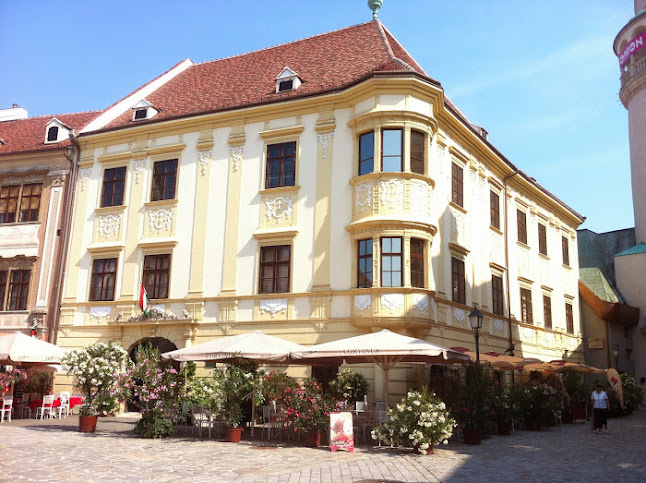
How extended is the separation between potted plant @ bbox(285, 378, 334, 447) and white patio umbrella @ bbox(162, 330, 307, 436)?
137cm

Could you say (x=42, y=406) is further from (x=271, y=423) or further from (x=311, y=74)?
(x=311, y=74)

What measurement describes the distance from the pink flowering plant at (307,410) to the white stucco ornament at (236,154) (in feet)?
33.9

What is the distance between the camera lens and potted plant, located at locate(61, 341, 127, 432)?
17328mm

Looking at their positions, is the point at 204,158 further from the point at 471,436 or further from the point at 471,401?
the point at 471,436

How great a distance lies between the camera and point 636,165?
36875mm

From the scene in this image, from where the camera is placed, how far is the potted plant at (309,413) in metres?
15.2

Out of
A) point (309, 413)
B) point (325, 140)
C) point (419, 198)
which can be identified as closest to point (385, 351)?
point (309, 413)

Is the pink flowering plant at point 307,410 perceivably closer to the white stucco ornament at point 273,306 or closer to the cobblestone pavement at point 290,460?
the cobblestone pavement at point 290,460

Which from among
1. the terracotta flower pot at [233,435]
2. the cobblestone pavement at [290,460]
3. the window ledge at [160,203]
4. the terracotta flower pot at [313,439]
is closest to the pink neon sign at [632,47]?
the cobblestone pavement at [290,460]

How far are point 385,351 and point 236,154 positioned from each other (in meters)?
11.1

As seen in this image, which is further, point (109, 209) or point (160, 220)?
point (109, 209)

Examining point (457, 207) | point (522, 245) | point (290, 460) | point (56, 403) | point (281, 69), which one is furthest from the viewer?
point (522, 245)

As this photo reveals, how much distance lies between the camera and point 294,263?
2148 cm

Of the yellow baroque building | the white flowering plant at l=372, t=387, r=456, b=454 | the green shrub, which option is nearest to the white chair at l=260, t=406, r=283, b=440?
the green shrub
